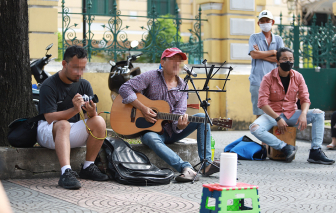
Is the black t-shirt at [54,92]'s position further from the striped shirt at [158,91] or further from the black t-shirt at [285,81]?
the black t-shirt at [285,81]

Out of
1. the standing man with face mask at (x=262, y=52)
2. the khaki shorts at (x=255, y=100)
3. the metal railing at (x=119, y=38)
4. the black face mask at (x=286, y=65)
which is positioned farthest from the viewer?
the metal railing at (x=119, y=38)

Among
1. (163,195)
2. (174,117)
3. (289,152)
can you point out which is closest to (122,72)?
(174,117)

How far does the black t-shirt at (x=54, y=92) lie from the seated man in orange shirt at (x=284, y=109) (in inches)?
102

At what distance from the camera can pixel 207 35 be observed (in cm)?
1020

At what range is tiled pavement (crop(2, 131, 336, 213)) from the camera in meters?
3.65

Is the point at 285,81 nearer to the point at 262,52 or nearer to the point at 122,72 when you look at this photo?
the point at 262,52

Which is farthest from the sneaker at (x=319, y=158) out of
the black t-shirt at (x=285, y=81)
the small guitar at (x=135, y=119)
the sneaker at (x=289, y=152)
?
the small guitar at (x=135, y=119)

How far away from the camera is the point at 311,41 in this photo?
35.1ft

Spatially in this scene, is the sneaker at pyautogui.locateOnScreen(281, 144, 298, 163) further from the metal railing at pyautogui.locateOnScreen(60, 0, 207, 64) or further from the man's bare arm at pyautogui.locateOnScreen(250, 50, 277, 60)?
the metal railing at pyautogui.locateOnScreen(60, 0, 207, 64)

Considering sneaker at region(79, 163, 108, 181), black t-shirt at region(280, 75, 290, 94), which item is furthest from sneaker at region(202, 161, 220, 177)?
black t-shirt at region(280, 75, 290, 94)

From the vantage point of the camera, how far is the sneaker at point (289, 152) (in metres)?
6.09

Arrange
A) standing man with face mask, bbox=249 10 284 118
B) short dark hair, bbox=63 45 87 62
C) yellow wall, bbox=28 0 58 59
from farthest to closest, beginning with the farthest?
yellow wall, bbox=28 0 58 59 → standing man with face mask, bbox=249 10 284 118 → short dark hair, bbox=63 45 87 62

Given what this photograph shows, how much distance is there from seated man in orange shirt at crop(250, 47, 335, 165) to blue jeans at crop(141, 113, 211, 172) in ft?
4.32

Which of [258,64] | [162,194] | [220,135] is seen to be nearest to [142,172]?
[162,194]
